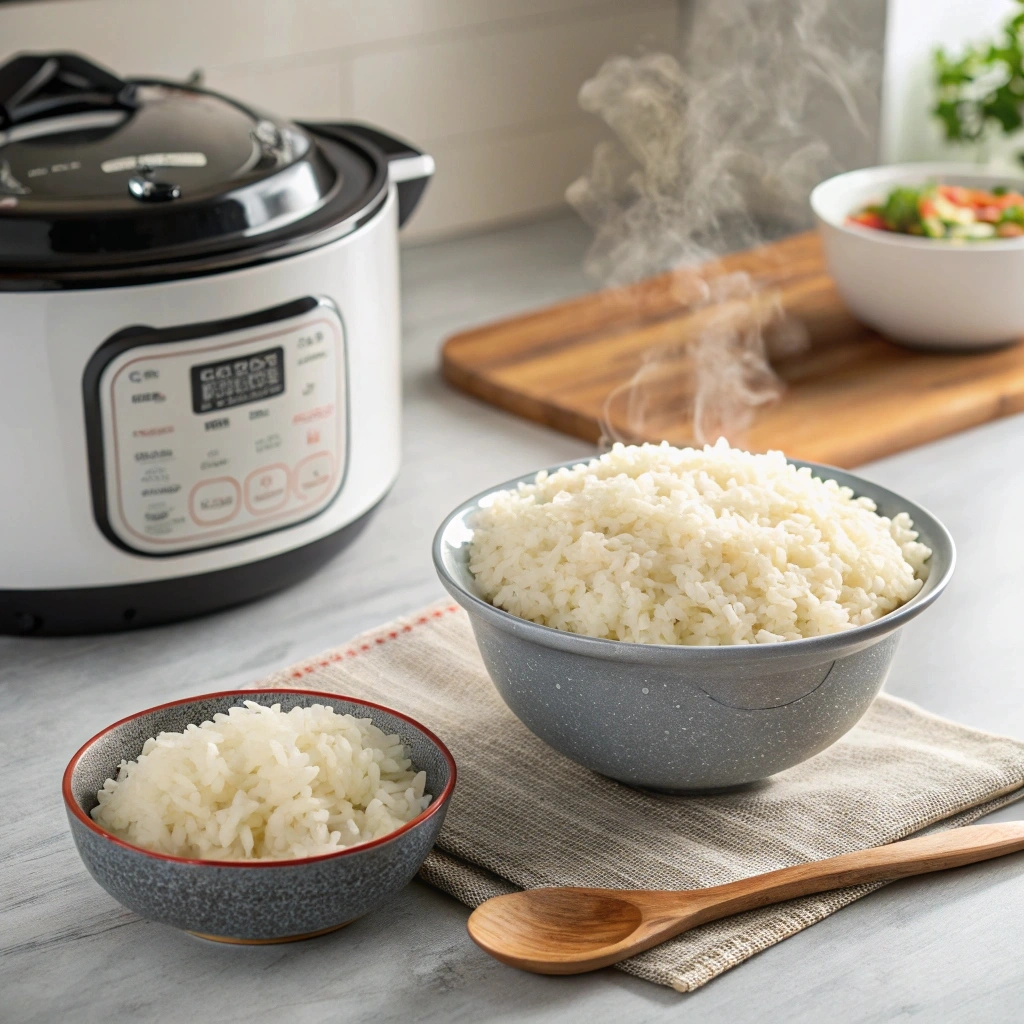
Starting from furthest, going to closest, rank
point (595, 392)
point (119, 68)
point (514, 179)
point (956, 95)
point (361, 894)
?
point (514, 179)
point (956, 95)
point (119, 68)
point (595, 392)
point (361, 894)

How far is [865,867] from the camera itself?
2.36 feet

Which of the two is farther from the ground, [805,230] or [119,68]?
[119,68]

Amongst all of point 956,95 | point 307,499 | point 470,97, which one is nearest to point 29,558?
point 307,499

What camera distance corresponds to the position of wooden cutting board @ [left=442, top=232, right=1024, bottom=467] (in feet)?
4.30

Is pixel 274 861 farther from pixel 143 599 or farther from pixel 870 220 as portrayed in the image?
pixel 870 220

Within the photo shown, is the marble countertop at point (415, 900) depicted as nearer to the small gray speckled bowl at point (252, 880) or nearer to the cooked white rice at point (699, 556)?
the small gray speckled bowl at point (252, 880)

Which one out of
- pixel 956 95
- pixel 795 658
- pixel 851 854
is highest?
pixel 956 95

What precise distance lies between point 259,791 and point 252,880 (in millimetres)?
51

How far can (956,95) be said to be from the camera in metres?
1.84

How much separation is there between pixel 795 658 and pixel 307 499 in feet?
1.47

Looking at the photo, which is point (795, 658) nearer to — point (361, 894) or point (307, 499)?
point (361, 894)

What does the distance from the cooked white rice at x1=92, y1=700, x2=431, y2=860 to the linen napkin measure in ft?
0.25

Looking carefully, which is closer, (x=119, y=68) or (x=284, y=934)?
(x=284, y=934)

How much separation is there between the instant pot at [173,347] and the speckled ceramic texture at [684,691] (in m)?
0.24
